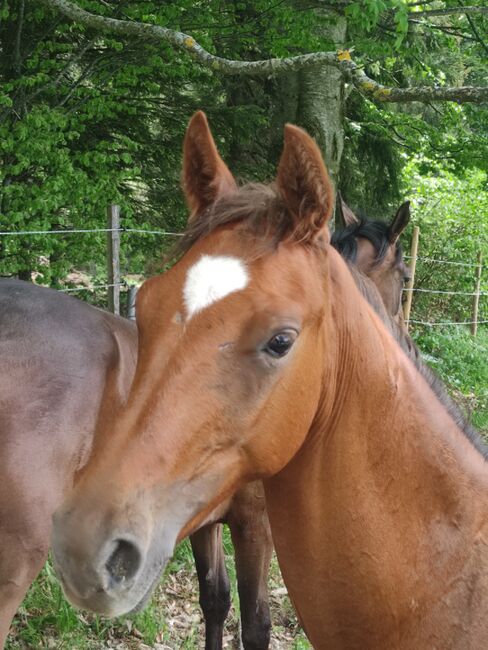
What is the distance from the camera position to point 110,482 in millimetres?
1404

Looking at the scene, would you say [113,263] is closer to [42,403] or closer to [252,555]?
[42,403]

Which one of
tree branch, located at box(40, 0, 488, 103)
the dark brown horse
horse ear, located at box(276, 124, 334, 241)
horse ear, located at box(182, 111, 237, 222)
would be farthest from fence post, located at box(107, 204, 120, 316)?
horse ear, located at box(276, 124, 334, 241)

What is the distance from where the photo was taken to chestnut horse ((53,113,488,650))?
4.71ft

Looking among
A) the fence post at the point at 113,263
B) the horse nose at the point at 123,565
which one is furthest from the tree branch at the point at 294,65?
the horse nose at the point at 123,565

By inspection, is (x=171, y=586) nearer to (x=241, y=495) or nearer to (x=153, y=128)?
(x=241, y=495)

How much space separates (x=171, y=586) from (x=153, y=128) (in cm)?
611

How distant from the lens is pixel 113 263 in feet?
20.4

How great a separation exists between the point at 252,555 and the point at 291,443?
2057 mm

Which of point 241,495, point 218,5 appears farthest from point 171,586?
point 218,5

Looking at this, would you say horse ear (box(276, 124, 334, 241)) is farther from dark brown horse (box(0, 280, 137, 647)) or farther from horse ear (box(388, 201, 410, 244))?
horse ear (box(388, 201, 410, 244))

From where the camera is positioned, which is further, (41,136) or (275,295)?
(41,136)

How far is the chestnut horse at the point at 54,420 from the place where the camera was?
290 cm

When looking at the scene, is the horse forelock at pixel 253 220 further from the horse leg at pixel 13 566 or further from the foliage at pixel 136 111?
the foliage at pixel 136 111

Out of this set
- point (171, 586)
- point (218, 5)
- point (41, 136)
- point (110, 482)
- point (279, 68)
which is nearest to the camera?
point (110, 482)
